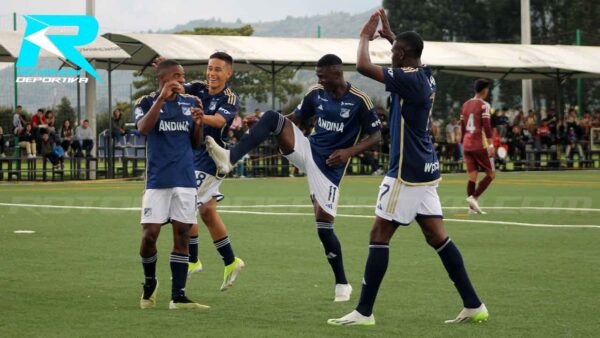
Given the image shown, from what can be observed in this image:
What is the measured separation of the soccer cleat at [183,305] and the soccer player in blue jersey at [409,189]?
4.26 feet

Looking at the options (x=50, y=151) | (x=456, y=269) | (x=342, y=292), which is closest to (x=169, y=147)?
(x=342, y=292)

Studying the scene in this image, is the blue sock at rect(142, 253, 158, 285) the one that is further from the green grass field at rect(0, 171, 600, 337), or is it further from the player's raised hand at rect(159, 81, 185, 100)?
the player's raised hand at rect(159, 81, 185, 100)

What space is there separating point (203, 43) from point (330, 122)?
2350 centimetres

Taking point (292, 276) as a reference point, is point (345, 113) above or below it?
above

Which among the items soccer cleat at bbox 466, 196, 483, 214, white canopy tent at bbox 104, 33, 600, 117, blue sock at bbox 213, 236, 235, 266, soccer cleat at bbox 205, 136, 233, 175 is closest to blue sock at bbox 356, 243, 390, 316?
soccer cleat at bbox 205, 136, 233, 175

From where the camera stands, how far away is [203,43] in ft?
109

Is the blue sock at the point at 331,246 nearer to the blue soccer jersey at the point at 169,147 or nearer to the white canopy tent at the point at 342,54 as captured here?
the blue soccer jersey at the point at 169,147

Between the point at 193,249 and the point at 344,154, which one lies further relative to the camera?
the point at 193,249

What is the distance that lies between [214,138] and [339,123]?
4.38 feet

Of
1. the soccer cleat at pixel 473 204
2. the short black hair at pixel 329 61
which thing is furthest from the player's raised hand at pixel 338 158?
the soccer cleat at pixel 473 204

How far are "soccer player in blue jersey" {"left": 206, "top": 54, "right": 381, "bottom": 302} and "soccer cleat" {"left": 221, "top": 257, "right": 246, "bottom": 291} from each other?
87 cm

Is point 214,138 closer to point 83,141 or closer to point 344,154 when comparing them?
point 344,154

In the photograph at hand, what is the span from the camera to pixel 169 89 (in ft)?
29.1

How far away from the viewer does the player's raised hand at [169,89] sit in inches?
348
